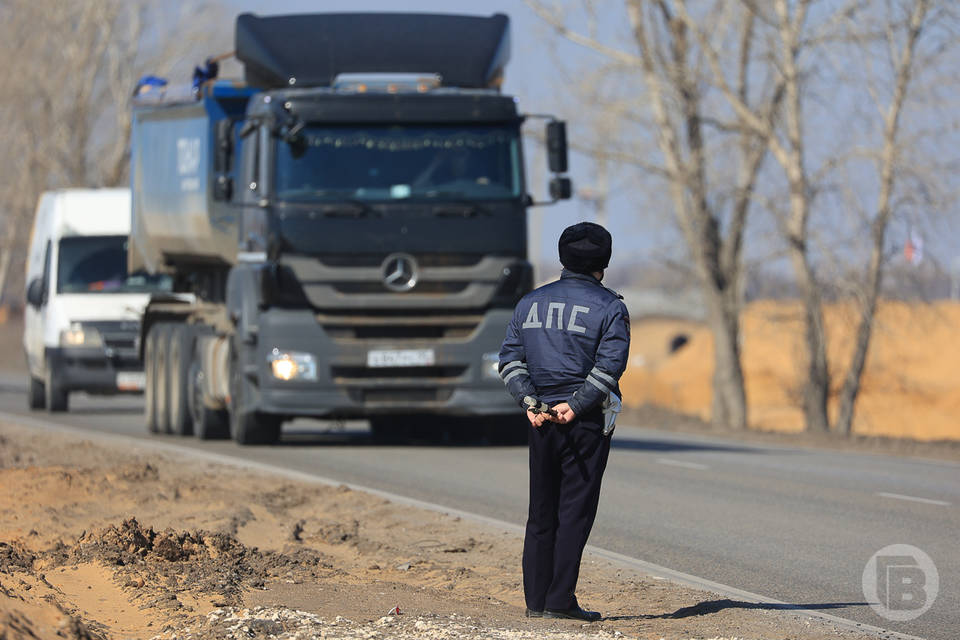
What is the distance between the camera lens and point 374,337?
16781mm

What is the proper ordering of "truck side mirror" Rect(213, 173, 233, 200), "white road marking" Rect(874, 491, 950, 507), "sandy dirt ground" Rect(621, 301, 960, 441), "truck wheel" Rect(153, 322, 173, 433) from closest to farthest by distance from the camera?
1. "white road marking" Rect(874, 491, 950, 507)
2. "truck side mirror" Rect(213, 173, 233, 200)
3. "truck wheel" Rect(153, 322, 173, 433)
4. "sandy dirt ground" Rect(621, 301, 960, 441)

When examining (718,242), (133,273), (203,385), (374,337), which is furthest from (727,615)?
(718,242)

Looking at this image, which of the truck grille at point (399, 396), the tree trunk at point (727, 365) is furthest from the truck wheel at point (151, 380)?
the tree trunk at point (727, 365)

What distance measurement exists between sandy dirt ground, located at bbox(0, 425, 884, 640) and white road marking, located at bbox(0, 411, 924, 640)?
150mm

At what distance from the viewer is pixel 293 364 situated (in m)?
16.6

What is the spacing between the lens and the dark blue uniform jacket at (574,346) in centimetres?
701

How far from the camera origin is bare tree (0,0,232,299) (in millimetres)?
51531

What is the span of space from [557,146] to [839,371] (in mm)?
16432

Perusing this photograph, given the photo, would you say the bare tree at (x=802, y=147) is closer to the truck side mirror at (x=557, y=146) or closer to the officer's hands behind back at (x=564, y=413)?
the truck side mirror at (x=557, y=146)

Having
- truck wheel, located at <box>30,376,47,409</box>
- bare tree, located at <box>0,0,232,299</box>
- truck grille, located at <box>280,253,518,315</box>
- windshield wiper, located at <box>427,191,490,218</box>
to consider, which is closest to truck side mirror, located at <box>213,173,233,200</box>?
truck grille, located at <box>280,253,518,315</box>

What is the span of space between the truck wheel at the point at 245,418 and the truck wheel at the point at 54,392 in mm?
6668

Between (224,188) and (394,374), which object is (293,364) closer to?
(394,374)

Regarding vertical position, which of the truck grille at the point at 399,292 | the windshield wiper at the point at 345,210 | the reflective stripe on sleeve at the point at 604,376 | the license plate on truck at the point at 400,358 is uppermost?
the windshield wiper at the point at 345,210

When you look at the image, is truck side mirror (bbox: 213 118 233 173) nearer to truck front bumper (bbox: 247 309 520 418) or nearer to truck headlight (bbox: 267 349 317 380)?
truck front bumper (bbox: 247 309 520 418)
